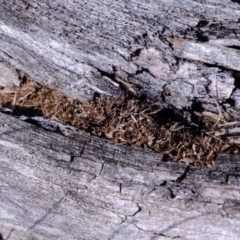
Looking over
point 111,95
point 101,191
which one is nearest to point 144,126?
point 111,95

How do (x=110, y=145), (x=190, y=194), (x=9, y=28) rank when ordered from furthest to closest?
(x=9, y=28), (x=110, y=145), (x=190, y=194)

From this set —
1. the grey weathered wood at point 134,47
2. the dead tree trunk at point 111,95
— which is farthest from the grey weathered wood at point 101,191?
the grey weathered wood at point 134,47

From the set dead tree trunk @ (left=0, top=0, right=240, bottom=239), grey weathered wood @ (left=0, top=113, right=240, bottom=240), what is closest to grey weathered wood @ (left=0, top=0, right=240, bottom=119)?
dead tree trunk @ (left=0, top=0, right=240, bottom=239)

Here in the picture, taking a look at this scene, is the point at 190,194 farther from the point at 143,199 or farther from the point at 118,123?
the point at 118,123

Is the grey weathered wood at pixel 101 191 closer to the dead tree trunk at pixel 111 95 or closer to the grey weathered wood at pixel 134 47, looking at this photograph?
the dead tree trunk at pixel 111 95

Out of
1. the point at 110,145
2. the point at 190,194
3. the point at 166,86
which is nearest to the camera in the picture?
the point at 190,194

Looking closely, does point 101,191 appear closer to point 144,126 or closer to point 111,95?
point 144,126

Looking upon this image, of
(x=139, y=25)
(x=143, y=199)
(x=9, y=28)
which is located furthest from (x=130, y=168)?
(x=9, y=28)
